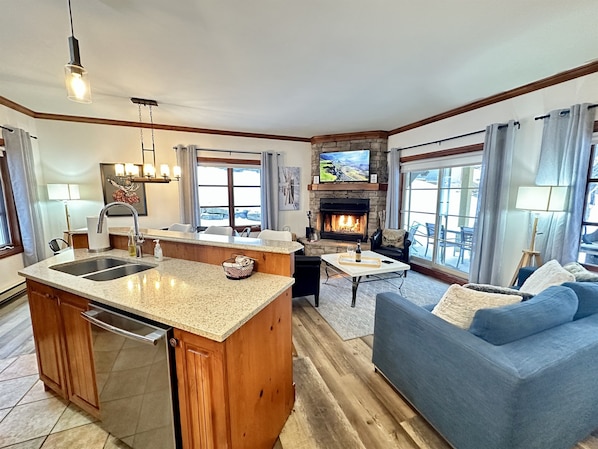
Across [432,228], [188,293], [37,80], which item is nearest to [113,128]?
[37,80]

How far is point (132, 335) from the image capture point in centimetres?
121

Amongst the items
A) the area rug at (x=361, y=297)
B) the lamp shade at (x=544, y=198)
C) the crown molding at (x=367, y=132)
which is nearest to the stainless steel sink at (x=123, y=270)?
the area rug at (x=361, y=297)

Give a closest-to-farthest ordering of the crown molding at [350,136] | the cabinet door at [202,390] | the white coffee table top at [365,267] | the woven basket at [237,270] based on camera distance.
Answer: the cabinet door at [202,390]
the woven basket at [237,270]
the white coffee table top at [365,267]
the crown molding at [350,136]

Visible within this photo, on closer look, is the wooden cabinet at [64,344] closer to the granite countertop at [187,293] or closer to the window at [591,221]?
the granite countertop at [187,293]

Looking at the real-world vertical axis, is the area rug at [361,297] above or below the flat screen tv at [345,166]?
below

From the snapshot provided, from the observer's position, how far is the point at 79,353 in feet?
5.23

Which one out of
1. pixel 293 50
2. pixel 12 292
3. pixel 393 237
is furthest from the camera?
pixel 393 237

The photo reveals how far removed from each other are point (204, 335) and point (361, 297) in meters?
2.99

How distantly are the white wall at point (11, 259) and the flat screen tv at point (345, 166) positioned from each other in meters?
5.12

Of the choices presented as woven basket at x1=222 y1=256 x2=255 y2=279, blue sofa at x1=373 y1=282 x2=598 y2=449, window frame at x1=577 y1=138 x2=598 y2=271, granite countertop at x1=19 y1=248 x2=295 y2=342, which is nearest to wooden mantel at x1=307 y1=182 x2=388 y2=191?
window frame at x1=577 y1=138 x2=598 y2=271

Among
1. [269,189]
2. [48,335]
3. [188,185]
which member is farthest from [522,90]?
[188,185]

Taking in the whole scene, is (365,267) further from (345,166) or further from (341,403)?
(345,166)

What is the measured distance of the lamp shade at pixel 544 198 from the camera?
8.99ft

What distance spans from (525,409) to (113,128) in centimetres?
617
